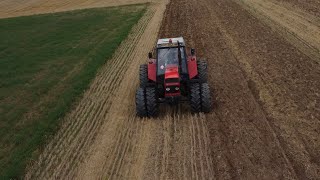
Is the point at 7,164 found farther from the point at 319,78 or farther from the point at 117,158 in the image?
the point at 319,78

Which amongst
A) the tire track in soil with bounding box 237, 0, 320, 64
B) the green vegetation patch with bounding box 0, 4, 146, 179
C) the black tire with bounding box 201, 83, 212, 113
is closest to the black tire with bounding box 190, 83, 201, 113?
the black tire with bounding box 201, 83, 212, 113

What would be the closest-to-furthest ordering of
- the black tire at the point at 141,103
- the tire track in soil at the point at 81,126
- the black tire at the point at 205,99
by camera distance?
the tire track in soil at the point at 81,126
the black tire at the point at 205,99
the black tire at the point at 141,103

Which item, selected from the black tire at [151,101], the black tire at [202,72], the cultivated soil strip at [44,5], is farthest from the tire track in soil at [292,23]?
the cultivated soil strip at [44,5]

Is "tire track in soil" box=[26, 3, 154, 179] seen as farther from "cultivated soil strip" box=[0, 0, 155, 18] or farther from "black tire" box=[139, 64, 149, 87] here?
"cultivated soil strip" box=[0, 0, 155, 18]

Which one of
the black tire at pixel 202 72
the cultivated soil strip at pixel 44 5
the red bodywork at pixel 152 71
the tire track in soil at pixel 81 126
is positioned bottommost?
the cultivated soil strip at pixel 44 5

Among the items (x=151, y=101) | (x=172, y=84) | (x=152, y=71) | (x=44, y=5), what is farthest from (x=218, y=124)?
(x=44, y=5)

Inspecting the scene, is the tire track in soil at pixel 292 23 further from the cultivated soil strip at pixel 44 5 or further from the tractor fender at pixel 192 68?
the cultivated soil strip at pixel 44 5
